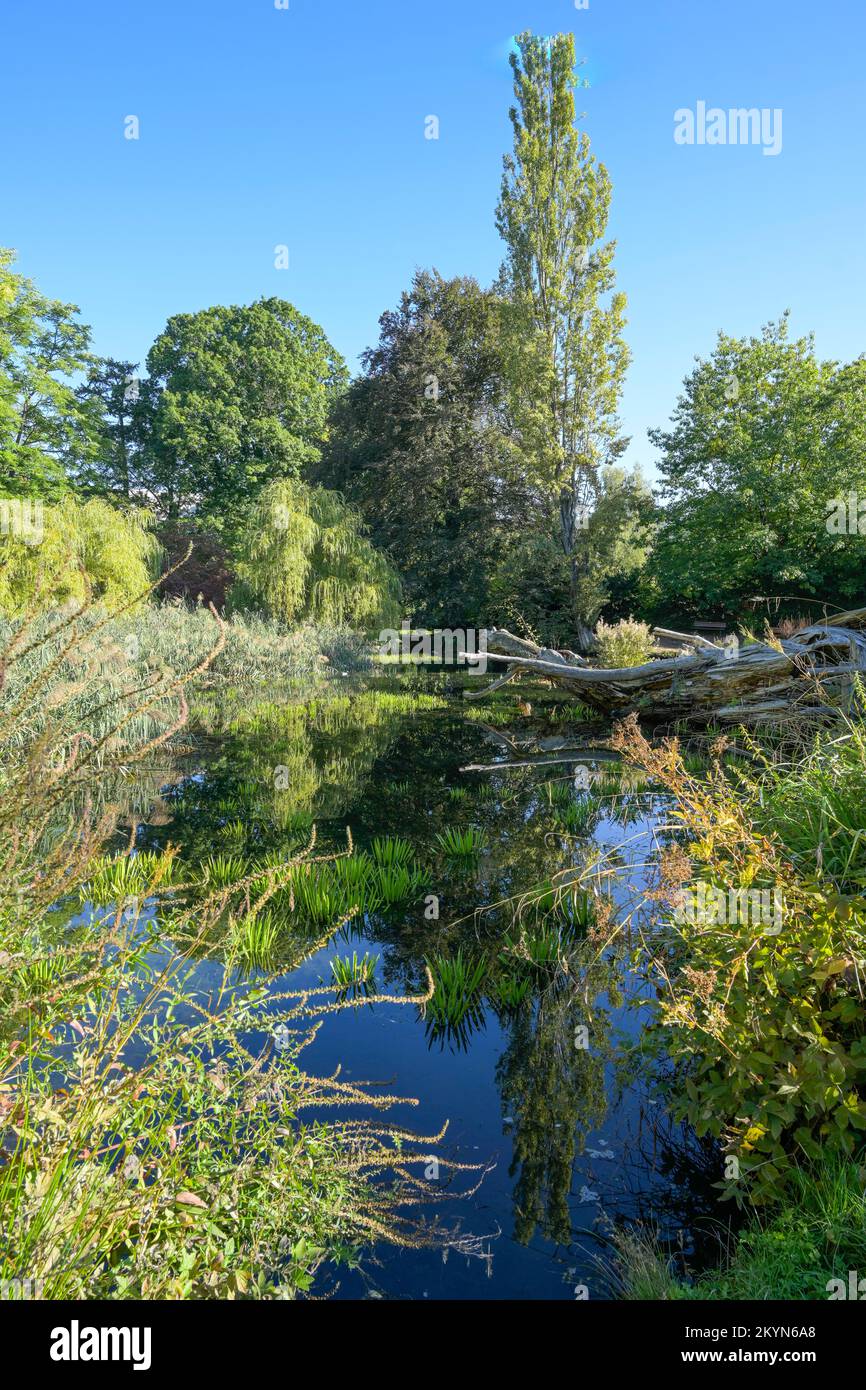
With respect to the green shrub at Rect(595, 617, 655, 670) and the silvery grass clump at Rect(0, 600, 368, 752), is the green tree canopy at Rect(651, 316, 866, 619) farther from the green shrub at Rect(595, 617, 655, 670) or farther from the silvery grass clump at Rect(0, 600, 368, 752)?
the silvery grass clump at Rect(0, 600, 368, 752)

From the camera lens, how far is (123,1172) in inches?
81.0

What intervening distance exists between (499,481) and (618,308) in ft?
25.1

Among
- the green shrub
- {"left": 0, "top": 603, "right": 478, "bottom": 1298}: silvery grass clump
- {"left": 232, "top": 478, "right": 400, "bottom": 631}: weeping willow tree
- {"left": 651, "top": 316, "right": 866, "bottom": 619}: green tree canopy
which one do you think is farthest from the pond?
{"left": 651, "top": 316, "right": 866, "bottom": 619}: green tree canopy

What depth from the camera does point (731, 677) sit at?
434 inches

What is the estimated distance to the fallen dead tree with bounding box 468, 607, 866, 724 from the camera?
31.5 ft

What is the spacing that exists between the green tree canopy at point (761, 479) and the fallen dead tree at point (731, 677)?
41.4 ft

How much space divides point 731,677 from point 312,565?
16.2m

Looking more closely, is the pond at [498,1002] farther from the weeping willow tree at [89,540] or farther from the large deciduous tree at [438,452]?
the large deciduous tree at [438,452]

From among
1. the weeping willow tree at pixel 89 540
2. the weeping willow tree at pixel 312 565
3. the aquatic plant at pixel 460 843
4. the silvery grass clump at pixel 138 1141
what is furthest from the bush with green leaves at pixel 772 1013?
the weeping willow tree at pixel 312 565

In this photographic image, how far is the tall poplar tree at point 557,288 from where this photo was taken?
83.5 feet

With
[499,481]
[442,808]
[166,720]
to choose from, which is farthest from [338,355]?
[442,808]

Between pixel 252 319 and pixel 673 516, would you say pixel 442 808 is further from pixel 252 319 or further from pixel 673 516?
pixel 252 319

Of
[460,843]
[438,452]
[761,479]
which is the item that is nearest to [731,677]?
[460,843]

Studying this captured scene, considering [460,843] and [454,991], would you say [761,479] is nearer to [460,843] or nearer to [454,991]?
[460,843]
